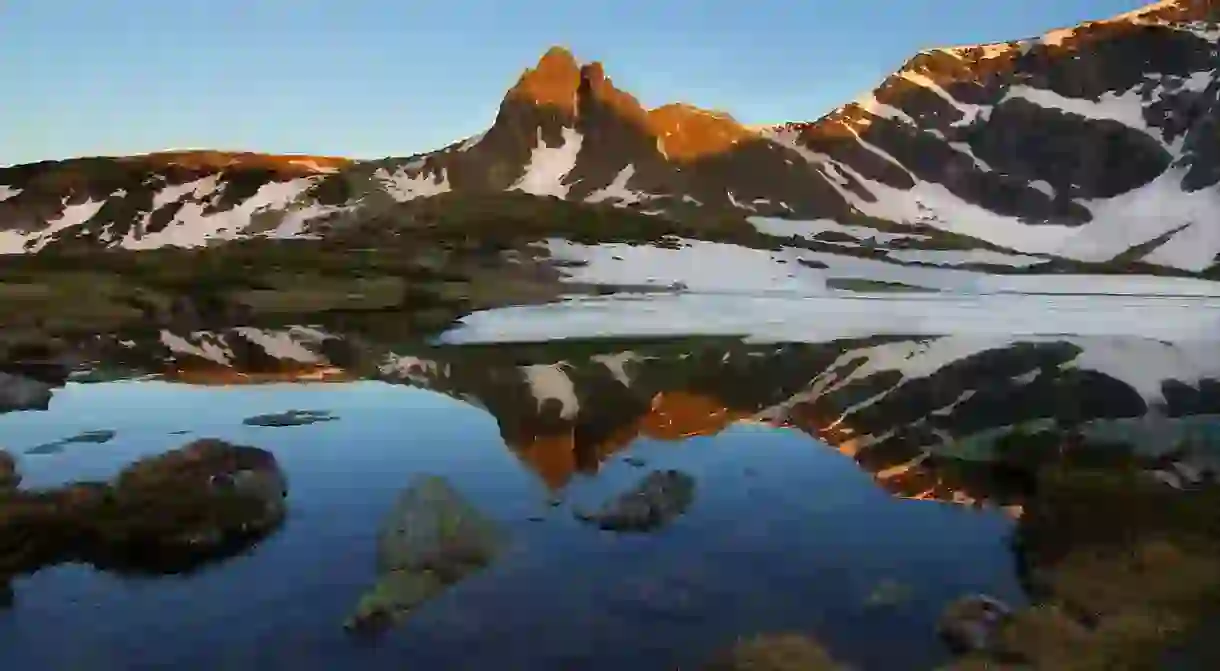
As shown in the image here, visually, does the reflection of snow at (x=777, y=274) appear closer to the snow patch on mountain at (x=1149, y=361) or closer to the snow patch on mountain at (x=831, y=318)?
the snow patch on mountain at (x=831, y=318)

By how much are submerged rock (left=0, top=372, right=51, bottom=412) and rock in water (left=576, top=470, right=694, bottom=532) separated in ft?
51.8

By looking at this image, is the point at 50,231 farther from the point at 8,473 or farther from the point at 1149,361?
the point at 1149,361

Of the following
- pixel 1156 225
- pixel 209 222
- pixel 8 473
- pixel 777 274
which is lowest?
pixel 8 473

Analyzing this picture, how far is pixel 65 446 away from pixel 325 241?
396 feet

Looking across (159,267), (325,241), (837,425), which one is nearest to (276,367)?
(837,425)

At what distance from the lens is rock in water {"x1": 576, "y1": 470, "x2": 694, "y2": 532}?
1252 centimetres

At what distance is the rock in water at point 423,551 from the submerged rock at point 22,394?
1341cm

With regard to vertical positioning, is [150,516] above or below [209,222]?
below

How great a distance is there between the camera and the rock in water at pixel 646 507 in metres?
12.5

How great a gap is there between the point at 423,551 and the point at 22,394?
1711 cm

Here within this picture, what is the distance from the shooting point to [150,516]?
11.8 m

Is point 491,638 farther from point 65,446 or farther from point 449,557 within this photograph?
point 65,446

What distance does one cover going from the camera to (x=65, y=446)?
16.9m

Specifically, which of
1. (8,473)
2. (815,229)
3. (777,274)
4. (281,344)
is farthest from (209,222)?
(8,473)
